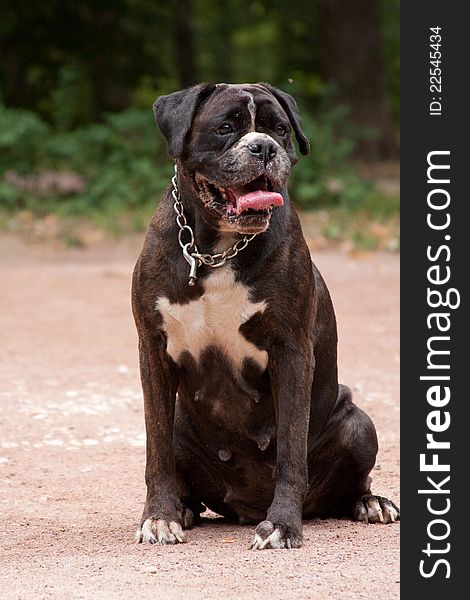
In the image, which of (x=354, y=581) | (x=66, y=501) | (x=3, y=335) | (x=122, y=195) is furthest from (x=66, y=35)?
(x=354, y=581)

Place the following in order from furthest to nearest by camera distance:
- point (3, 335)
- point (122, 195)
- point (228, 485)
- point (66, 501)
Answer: point (122, 195) < point (3, 335) < point (66, 501) < point (228, 485)

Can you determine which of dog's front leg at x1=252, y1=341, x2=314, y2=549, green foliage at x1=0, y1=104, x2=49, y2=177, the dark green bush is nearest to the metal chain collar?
dog's front leg at x1=252, y1=341, x2=314, y2=549

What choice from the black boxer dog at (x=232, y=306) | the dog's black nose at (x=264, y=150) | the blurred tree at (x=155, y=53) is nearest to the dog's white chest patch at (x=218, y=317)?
the black boxer dog at (x=232, y=306)

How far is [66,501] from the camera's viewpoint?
5555 mm

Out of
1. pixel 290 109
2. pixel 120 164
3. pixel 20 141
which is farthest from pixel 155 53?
pixel 290 109

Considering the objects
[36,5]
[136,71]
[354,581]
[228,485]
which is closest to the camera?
[354,581]

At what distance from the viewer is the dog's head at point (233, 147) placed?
449 cm

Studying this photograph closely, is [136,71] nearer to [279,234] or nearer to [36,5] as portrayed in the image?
[36,5]

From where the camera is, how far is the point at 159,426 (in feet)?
15.8

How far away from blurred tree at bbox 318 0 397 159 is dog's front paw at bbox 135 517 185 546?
1452 centimetres

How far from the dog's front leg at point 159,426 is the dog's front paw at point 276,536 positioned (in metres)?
0.40

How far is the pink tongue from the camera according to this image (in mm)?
4520

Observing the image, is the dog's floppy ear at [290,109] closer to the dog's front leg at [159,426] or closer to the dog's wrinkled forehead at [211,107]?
the dog's wrinkled forehead at [211,107]

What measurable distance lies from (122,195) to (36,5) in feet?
20.5
